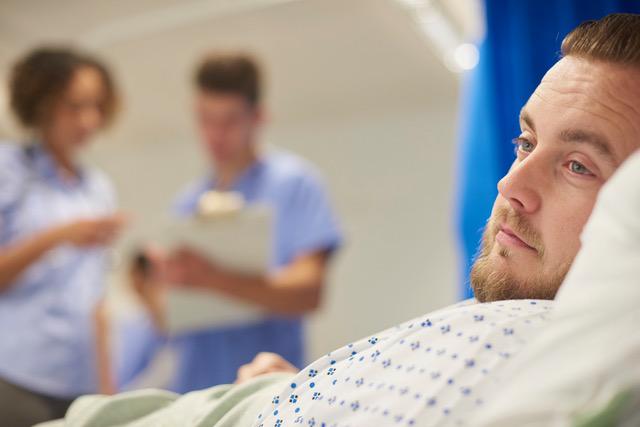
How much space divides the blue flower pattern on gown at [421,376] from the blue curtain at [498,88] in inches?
22.3

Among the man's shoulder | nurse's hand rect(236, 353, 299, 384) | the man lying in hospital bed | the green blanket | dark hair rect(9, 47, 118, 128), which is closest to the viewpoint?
the man lying in hospital bed

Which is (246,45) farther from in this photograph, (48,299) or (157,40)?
(48,299)

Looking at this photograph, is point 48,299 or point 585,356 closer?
point 585,356

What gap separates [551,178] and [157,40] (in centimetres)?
262

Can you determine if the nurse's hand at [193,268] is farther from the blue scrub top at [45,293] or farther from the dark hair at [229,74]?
the dark hair at [229,74]

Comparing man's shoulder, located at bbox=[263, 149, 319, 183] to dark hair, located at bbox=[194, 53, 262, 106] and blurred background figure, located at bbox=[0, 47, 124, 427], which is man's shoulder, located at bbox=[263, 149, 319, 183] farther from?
blurred background figure, located at bbox=[0, 47, 124, 427]

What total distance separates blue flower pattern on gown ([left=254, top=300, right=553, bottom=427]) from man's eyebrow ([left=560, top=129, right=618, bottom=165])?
153 mm

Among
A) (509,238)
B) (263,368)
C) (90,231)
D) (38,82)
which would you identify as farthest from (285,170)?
(509,238)

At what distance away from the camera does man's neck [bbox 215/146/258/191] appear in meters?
1.70

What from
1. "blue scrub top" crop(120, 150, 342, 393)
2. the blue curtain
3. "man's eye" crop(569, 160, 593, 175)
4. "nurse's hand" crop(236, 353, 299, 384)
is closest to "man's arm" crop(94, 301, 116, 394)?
"blue scrub top" crop(120, 150, 342, 393)

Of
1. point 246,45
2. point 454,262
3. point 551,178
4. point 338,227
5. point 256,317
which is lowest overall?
point 454,262

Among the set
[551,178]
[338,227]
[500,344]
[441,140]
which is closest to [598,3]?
[551,178]

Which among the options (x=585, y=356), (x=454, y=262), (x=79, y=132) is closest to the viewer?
(x=585, y=356)

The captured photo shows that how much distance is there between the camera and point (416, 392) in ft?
1.44
